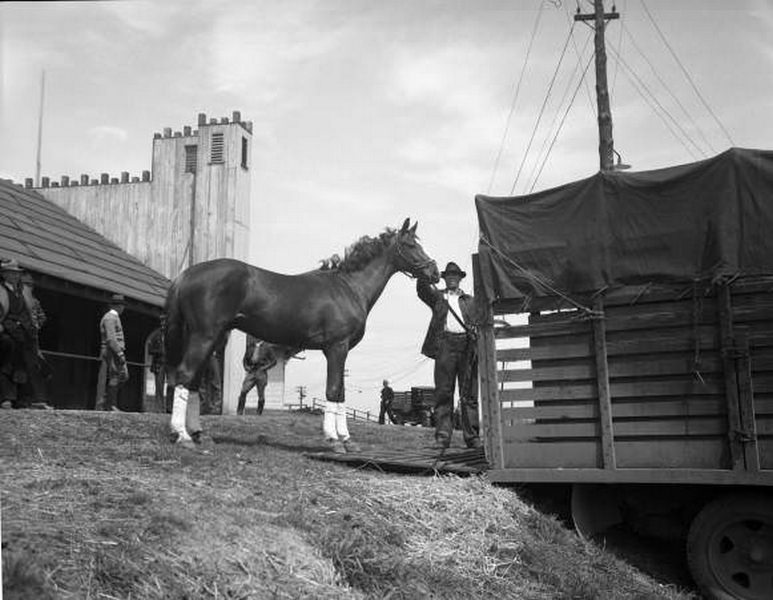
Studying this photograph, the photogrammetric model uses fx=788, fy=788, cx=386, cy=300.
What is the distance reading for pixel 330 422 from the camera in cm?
916

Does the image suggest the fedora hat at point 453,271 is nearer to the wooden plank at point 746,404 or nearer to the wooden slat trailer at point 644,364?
the wooden slat trailer at point 644,364

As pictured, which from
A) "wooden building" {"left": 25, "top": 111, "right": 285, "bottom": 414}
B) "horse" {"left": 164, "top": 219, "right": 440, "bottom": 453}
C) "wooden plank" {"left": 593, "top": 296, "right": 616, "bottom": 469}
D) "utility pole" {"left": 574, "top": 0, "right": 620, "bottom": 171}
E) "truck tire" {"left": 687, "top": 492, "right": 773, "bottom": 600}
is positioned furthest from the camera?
"wooden building" {"left": 25, "top": 111, "right": 285, "bottom": 414}

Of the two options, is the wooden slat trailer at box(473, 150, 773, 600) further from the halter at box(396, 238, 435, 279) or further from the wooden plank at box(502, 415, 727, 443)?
the halter at box(396, 238, 435, 279)

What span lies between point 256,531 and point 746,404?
401 cm

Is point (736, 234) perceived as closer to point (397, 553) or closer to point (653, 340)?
point (653, 340)

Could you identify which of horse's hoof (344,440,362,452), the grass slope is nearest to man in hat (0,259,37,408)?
the grass slope

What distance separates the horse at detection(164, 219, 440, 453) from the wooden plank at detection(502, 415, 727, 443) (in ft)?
7.61

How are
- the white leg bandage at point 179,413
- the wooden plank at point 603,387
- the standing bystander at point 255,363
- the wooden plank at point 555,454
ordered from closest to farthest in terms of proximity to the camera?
the wooden plank at point 603,387 → the wooden plank at point 555,454 → the white leg bandage at point 179,413 → the standing bystander at point 255,363

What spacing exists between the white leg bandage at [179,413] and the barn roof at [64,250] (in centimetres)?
706

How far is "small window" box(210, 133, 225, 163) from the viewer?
838 inches

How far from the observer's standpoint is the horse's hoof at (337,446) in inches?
350

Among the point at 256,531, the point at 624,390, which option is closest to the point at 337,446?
the point at 624,390

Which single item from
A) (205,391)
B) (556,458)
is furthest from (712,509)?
(205,391)

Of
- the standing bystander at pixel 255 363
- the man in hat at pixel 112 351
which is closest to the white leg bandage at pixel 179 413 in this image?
the man in hat at pixel 112 351
